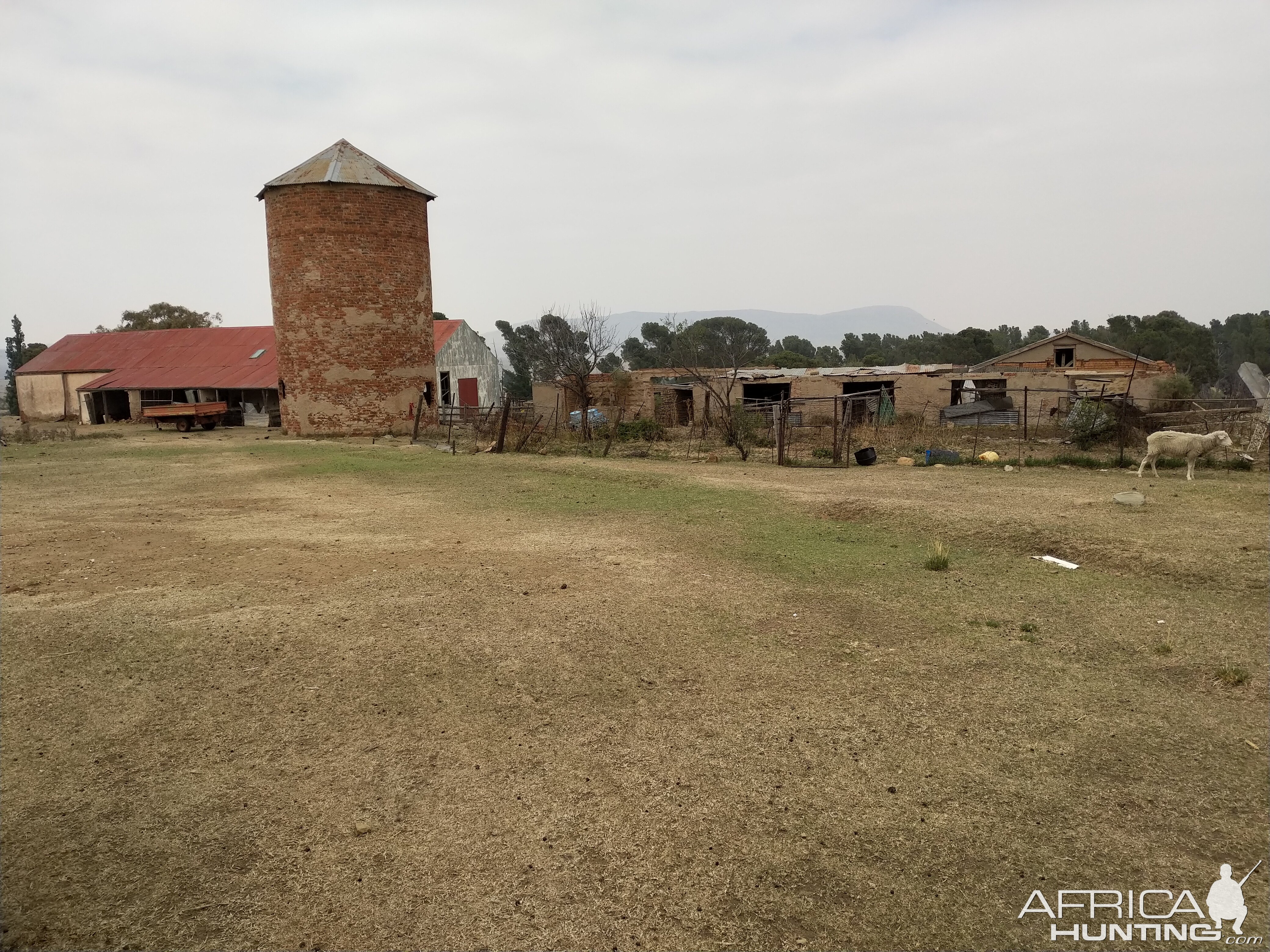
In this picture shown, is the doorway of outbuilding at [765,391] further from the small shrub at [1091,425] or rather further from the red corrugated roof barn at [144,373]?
the red corrugated roof barn at [144,373]

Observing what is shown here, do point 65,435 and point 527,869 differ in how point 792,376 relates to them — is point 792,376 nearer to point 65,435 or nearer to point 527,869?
point 65,435

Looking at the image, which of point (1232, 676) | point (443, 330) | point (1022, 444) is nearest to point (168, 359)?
point (443, 330)

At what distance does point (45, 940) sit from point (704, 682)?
11.8 ft

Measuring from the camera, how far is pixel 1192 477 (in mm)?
14102

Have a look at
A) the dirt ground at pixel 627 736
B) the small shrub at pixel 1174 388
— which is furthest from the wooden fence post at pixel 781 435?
the small shrub at pixel 1174 388

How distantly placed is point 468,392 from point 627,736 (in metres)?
38.9

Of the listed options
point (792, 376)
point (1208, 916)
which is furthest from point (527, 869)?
point (792, 376)

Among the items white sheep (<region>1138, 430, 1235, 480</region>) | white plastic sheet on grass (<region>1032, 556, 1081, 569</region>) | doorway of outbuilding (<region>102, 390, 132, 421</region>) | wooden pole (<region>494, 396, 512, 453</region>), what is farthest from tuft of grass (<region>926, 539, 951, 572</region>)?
doorway of outbuilding (<region>102, 390, 132, 421</region>)

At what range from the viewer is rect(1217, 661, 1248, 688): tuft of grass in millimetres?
5203

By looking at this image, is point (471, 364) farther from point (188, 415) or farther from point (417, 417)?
point (417, 417)

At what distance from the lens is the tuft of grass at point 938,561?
8305 millimetres

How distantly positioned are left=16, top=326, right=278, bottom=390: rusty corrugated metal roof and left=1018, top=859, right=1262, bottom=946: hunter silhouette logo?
119 ft

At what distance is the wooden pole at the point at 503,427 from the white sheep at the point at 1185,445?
13.8m

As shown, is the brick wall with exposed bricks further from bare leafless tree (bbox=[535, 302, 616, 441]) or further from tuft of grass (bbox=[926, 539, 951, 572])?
tuft of grass (bbox=[926, 539, 951, 572])
